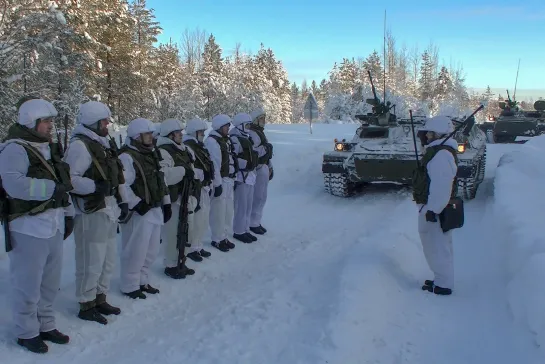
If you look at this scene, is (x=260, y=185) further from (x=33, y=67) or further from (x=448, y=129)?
(x=33, y=67)

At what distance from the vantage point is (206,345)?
4.46m

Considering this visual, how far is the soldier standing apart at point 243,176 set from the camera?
8312 mm

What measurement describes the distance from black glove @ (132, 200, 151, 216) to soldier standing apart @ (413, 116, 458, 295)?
307 cm

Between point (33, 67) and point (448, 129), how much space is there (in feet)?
48.7

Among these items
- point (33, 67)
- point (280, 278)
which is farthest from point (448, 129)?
point (33, 67)

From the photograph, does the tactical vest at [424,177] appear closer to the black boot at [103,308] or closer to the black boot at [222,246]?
the black boot at [222,246]

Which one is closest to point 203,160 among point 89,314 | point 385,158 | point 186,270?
point 186,270

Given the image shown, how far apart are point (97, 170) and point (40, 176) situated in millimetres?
659

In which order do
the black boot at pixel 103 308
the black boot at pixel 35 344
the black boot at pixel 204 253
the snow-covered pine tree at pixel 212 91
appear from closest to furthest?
the black boot at pixel 35 344 → the black boot at pixel 103 308 → the black boot at pixel 204 253 → the snow-covered pine tree at pixel 212 91

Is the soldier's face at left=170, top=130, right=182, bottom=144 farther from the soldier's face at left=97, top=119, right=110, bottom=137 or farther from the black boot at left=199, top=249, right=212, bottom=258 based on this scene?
the black boot at left=199, top=249, right=212, bottom=258

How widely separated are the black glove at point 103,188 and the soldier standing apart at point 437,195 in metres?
3.39

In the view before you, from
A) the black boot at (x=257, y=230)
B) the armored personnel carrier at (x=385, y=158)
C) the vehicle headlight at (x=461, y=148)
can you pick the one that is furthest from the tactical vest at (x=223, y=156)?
the vehicle headlight at (x=461, y=148)

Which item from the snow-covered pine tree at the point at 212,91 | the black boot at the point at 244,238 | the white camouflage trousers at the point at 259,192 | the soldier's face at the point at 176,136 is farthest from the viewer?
the snow-covered pine tree at the point at 212,91

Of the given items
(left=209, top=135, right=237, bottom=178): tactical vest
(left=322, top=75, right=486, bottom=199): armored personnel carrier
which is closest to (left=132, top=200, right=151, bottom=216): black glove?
(left=209, top=135, right=237, bottom=178): tactical vest
